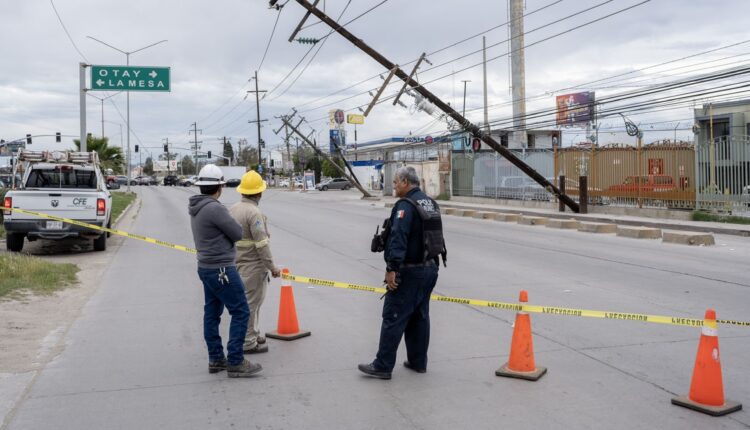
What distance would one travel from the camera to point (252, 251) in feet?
22.0

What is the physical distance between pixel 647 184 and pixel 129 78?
66.3 ft

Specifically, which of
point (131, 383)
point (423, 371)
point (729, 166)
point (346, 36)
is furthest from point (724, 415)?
point (346, 36)

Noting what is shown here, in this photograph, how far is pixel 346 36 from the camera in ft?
90.2

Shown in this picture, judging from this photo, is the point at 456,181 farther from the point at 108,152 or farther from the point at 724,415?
the point at 724,415

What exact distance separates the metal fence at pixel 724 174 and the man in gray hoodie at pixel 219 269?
2016 cm

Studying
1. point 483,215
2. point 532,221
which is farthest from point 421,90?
point 532,221

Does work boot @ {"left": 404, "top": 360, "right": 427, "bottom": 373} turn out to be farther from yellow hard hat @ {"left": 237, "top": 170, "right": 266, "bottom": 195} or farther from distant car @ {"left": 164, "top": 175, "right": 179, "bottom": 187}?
distant car @ {"left": 164, "top": 175, "right": 179, "bottom": 187}

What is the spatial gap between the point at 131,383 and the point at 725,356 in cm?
532

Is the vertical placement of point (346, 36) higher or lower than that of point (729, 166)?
higher

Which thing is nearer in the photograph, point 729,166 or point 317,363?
point 317,363

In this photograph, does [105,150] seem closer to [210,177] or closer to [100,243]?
[100,243]

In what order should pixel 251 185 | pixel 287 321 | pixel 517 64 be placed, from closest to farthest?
pixel 251 185
pixel 287 321
pixel 517 64

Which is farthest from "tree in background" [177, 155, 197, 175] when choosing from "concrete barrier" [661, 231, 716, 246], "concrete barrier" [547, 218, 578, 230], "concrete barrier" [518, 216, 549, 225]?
"concrete barrier" [661, 231, 716, 246]

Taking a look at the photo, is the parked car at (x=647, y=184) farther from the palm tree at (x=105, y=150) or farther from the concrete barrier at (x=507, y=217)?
the palm tree at (x=105, y=150)
